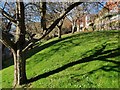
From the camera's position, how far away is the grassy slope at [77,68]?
1303cm

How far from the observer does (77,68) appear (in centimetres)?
1514

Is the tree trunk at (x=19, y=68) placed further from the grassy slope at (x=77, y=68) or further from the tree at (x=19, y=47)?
the grassy slope at (x=77, y=68)

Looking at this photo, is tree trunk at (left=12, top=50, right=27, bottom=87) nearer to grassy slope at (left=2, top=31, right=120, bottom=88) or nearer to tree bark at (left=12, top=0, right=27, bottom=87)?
tree bark at (left=12, top=0, right=27, bottom=87)

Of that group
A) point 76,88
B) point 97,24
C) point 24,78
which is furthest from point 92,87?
point 97,24

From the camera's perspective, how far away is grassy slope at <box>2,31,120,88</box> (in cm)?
1303

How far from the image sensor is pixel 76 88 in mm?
12672

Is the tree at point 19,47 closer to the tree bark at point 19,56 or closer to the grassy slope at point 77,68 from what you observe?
the tree bark at point 19,56

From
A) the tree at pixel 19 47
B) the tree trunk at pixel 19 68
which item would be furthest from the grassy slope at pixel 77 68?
the tree at pixel 19 47

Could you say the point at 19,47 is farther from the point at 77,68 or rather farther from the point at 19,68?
the point at 77,68

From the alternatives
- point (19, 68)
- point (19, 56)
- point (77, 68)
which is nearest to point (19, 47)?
point (19, 56)

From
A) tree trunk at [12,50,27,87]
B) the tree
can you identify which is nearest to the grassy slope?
tree trunk at [12,50,27,87]

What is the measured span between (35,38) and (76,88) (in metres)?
4.17

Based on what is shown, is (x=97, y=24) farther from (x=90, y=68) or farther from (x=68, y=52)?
(x=90, y=68)

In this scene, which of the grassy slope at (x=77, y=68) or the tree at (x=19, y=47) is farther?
the tree at (x=19, y=47)
